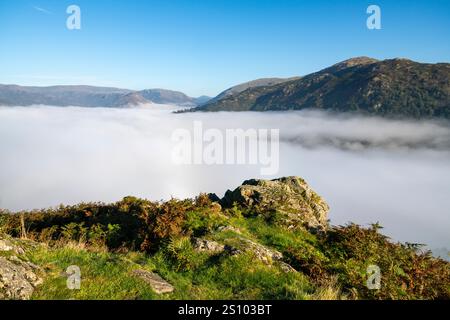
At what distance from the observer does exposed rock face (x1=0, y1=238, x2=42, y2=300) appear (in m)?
8.19

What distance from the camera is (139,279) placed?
32.1ft

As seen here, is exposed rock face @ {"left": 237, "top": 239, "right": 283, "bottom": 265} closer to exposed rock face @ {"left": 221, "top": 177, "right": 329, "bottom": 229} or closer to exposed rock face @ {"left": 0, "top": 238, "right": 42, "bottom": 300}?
exposed rock face @ {"left": 221, "top": 177, "right": 329, "bottom": 229}

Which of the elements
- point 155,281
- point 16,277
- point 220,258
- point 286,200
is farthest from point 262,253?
point 286,200

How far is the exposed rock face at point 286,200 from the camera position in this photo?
60.7 feet

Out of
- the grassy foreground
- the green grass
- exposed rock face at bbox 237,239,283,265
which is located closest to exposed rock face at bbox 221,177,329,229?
the grassy foreground

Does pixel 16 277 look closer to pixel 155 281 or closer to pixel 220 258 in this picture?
pixel 155 281

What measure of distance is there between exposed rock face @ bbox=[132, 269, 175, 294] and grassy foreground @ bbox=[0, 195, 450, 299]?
23 cm

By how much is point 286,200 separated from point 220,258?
9.04m

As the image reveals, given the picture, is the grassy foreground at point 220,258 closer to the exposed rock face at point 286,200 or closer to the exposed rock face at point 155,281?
the exposed rock face at point 155,281

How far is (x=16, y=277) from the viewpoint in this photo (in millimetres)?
8594

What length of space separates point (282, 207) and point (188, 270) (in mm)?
8920
